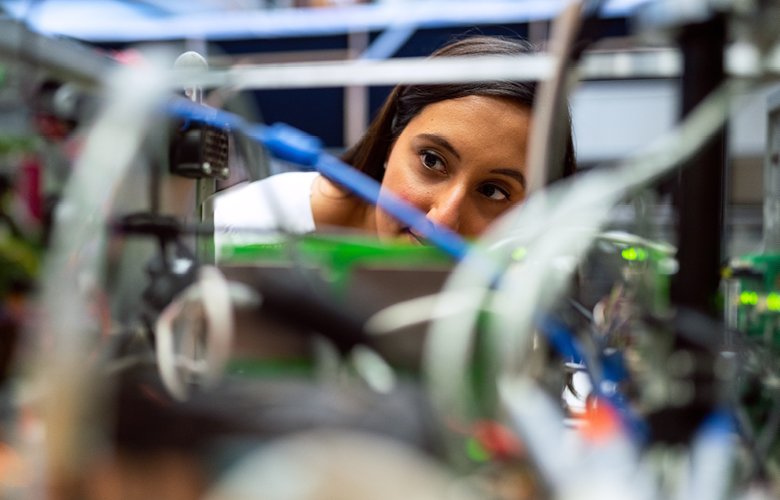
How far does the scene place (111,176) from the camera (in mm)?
222

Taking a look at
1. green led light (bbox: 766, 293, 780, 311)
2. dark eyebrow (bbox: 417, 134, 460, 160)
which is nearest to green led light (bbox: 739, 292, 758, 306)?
green led light (bbox: 766, 293, 780, 311)

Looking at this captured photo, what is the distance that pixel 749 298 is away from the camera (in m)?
0.47

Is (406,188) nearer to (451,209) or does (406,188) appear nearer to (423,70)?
(451,209)

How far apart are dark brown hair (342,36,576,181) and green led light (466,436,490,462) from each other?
438 millimetres

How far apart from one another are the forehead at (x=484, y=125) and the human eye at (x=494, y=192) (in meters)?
0.04

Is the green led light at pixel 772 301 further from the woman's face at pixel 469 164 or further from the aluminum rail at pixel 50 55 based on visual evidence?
the aluminum rail at pixel 50 55

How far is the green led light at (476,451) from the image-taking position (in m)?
0.22

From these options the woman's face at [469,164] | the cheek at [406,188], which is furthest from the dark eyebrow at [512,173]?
the cheek at [406,188]

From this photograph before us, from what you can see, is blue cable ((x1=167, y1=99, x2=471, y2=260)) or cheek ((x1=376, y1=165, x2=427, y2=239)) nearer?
blue cable ((x1=167, y1=99, x2=471, y2=260))

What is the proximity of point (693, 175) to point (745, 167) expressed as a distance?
1159 mm

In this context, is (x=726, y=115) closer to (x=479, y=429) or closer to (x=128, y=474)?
(x=479, y=429)

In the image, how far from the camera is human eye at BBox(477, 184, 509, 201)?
65cm

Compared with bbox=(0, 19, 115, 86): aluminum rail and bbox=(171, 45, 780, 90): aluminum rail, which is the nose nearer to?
bbox=(171, 45, 780, 90): aluminum rail

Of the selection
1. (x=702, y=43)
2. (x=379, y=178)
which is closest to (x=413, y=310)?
(x=702, y=43)
